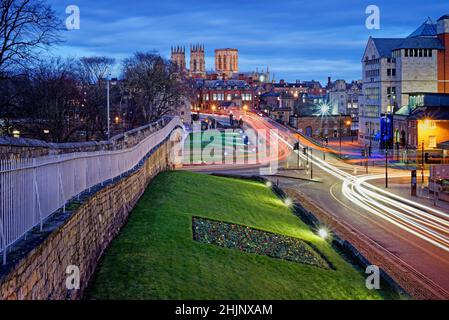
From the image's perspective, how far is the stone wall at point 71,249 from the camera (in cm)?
859

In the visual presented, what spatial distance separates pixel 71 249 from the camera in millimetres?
12016

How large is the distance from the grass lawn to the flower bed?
0.59m

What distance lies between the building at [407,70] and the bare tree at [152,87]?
128ft

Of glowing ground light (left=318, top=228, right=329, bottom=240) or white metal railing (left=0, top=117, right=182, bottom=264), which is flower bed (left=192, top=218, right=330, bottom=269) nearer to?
glowing ground light (left=318, top=228, right=329, bottom=240)

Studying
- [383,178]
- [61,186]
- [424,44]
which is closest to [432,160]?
[383,178]

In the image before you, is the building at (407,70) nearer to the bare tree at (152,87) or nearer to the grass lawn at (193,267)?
the bare tree at (152,87)

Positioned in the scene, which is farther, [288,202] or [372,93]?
[372,93]

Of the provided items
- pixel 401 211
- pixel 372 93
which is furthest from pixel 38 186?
pixel 372 93

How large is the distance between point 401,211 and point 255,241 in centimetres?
2169

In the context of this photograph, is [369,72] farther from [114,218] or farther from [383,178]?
[114,218]

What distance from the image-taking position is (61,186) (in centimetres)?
1249

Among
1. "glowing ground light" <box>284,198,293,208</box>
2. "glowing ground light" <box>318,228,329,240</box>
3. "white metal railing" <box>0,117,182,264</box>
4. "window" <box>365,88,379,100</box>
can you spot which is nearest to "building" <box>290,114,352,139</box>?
"window" <box>365,88,379,100</box>

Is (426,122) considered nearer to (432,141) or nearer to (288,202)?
(432,141)
